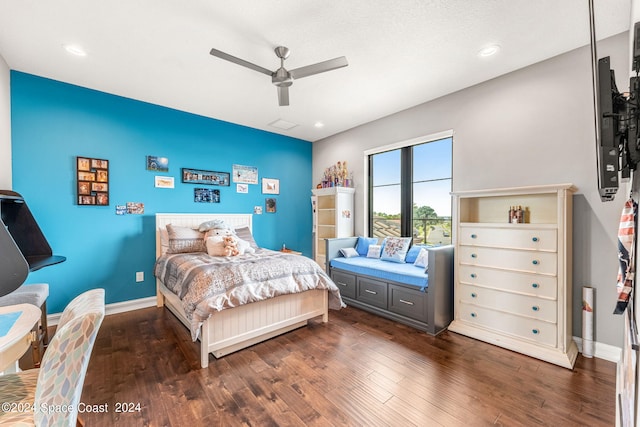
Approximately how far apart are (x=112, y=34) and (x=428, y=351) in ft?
12.6

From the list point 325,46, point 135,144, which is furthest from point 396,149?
point 135,144

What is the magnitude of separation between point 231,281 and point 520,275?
2.60m

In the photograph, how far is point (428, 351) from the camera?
7.88 feet

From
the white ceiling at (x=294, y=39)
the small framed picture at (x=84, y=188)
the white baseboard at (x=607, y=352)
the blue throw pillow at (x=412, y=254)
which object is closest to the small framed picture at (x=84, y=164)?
the small framed picture at (x=84, y=188)

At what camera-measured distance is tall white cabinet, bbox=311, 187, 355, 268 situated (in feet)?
14.5

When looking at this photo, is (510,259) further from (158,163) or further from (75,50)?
(75,50)

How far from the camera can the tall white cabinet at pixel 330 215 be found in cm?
442

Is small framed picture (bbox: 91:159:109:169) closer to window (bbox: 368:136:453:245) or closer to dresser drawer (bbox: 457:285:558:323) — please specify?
window (bbox: 368:136:453:245)

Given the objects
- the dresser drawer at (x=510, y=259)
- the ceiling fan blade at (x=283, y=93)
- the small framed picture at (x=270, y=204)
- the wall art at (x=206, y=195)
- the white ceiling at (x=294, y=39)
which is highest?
the white ceiling at (x=294, y=39)

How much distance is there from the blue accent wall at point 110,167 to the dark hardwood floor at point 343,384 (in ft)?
3.30

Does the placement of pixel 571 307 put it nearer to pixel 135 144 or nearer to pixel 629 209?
pixel 629 209

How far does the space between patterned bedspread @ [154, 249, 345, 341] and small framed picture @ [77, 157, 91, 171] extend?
145 cm

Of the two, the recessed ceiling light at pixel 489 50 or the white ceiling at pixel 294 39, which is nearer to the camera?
the white ceiling at pixel 294 39

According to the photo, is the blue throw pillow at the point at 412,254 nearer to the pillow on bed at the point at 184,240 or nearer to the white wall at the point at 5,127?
the pillow on bed at the point at 184,240
